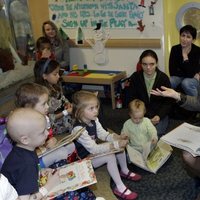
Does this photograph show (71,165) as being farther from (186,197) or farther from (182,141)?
(186,197)

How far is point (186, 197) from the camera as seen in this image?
195 centimetres

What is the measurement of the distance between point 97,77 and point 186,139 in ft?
6.10

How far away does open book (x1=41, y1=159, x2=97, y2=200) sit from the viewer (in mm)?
1487

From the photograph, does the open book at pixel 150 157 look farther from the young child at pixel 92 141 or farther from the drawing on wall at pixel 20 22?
the drawing on wall at pixel 20 22

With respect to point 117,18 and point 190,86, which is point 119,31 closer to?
point 117,18

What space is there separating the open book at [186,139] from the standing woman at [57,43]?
2162mm

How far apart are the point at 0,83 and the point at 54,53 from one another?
3.23 feet

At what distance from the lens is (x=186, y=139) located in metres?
1.85

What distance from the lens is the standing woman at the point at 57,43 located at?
3.71 m

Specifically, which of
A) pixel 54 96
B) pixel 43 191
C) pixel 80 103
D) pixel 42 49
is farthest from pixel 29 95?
pixel 42 49

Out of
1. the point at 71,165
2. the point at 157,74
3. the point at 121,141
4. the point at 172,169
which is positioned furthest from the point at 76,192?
the point at 157,74

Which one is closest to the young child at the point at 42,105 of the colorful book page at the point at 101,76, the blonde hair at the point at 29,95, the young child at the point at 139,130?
the blonde hair at the point at 29,95

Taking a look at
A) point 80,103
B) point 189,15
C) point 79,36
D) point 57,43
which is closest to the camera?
point 80,103

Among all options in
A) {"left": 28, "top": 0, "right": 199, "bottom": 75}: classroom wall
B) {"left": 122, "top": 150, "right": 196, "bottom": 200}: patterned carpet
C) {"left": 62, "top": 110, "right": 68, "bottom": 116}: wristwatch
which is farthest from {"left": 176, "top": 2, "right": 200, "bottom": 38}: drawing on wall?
{"left": 62, "top": 110, "right": 68, "bottom": 116}: wristwatch
